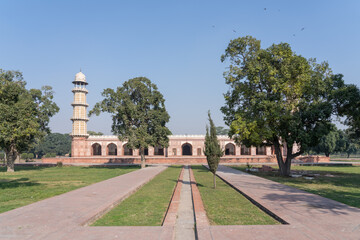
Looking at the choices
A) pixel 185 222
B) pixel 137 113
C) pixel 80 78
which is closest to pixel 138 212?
pixel 185 222

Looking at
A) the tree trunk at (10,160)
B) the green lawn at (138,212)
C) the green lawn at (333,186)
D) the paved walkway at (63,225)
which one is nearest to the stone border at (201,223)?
the paved walkway at (63,225)

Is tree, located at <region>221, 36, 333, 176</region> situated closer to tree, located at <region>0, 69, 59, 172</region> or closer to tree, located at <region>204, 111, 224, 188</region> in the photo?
tree, located at <region>204, 111, 224, 188</region>

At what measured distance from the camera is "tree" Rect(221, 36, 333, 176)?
56.2ft

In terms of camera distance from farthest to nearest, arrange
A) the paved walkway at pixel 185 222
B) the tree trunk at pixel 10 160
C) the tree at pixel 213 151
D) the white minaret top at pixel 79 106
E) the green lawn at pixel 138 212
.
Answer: the white minaret top at pixel 79 106
the tree trunk at pixel 10 160
the tree at pixel 213 151
the green lawn at pixel 138 212
the paved walkway at pixel 185 222

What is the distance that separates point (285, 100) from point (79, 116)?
120ft

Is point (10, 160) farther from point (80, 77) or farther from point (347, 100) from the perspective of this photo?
point (347, 100)

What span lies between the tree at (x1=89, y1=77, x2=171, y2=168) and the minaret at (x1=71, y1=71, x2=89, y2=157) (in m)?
19.1

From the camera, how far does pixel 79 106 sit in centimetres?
4394

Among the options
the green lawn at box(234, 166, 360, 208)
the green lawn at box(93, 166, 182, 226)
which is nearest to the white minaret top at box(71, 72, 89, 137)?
the green lawn at box(234, 166, 360, 208)

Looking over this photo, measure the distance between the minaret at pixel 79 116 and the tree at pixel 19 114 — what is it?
14427 mm

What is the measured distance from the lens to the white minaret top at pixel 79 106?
43.7 meters

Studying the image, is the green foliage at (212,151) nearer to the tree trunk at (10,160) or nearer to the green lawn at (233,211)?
the green lawn at (233,211)

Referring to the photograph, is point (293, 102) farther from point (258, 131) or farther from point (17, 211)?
point (17, 211)

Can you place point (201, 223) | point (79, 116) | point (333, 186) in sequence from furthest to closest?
point (79, 116), point (333, 186), point (201, 223)
